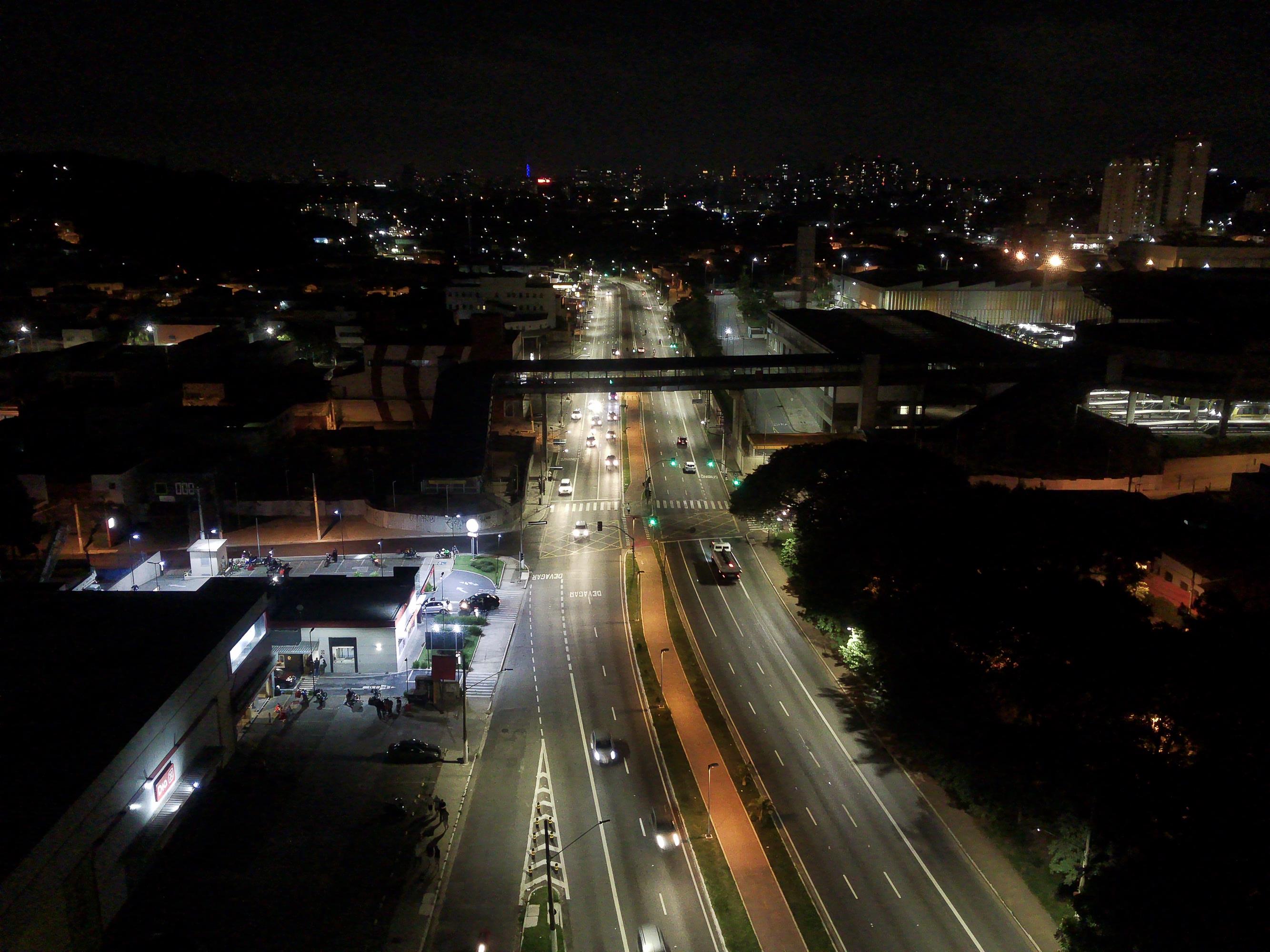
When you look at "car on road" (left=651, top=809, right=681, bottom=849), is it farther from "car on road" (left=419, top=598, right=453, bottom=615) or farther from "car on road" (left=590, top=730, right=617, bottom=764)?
"car on road" (left=419, top=598, right=453, bottom=615)

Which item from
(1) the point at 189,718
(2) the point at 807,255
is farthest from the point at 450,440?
(2) the point at 807,255

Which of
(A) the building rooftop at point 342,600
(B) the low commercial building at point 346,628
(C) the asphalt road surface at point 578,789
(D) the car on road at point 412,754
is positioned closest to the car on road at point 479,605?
(C) the asphalt road surface at point 578,789

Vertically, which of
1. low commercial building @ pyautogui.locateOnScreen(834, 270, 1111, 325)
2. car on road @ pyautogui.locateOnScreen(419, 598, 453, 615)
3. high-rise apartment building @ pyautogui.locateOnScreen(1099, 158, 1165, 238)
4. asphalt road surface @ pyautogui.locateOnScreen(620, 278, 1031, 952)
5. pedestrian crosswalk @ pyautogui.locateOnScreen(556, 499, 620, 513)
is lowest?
asphalt road surface @ pyautogui.locateOnScreen(620, 278, 1031, 952)

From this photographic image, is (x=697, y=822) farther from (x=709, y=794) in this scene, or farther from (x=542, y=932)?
(x=542, y=932)

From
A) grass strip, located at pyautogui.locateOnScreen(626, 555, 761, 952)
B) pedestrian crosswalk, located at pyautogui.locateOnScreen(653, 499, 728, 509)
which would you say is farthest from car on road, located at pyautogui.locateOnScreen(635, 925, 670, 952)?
pedestrian crosswalk, located at pyautogui.locateOnScreen(653, 499, 728, 509)

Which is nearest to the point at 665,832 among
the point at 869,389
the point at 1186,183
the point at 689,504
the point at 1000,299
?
the point at 689,504

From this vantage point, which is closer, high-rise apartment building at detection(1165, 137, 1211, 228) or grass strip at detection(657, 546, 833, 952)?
grass strip at detection(657, 546, 833, 952)

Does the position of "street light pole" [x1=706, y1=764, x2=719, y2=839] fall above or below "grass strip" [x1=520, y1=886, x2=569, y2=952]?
above
